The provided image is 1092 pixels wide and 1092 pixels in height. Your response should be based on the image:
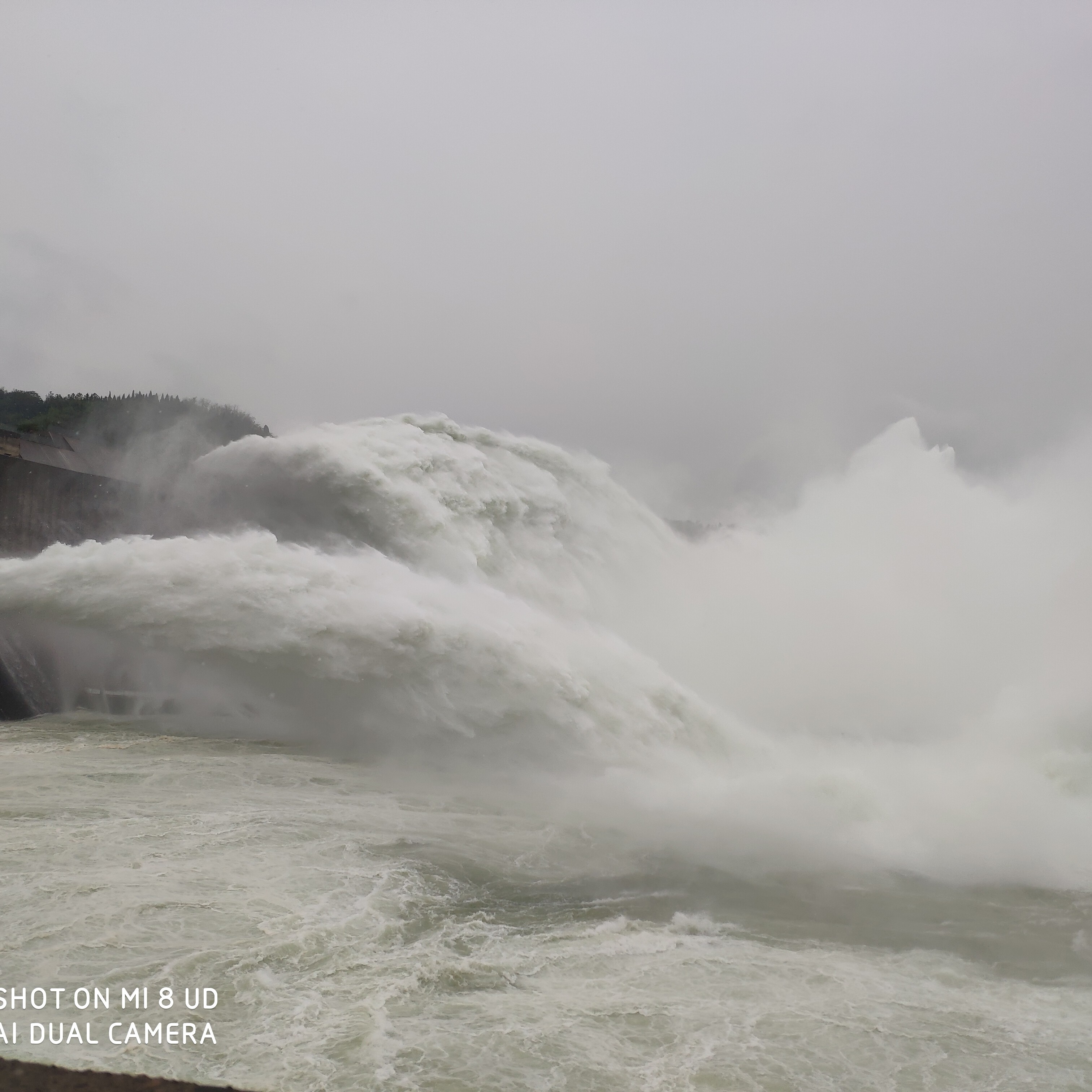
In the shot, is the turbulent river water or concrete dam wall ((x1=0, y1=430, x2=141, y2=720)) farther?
concrete dam wall ((x1=0, y1=430, x2=141, y2=720))

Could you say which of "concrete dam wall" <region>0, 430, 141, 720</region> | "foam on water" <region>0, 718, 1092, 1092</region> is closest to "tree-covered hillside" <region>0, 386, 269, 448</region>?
"concrete dam wall" <region>0, 430, 141, 720</region>

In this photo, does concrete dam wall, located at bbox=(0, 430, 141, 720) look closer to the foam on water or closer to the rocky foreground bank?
the foam on water

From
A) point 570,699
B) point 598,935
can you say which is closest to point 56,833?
point 598,935

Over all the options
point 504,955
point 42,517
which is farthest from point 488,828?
point 42,517

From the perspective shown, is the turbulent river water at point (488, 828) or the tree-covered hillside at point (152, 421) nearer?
the turbulent river water at point (488, 828)

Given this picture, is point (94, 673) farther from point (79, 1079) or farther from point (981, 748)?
point (981, 748)

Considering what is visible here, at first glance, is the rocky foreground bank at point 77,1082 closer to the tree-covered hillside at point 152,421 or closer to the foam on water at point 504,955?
the foam on water at point 504,955

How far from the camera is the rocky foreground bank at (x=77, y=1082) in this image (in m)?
4.33

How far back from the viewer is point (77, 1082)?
446 centimetres

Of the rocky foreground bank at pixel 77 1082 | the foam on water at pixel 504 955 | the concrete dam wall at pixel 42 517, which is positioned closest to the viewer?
the rocky foreground bank at pixel 77 1082

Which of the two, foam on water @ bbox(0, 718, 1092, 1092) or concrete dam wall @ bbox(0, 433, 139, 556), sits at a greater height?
concrete dam wall @ bbox(0, 433, 139, 556)

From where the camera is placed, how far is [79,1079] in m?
4.49

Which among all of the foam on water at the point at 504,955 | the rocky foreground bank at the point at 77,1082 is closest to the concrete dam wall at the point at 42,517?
the foam on water at the point at 504,955

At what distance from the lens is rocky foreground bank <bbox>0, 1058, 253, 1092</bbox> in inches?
171
